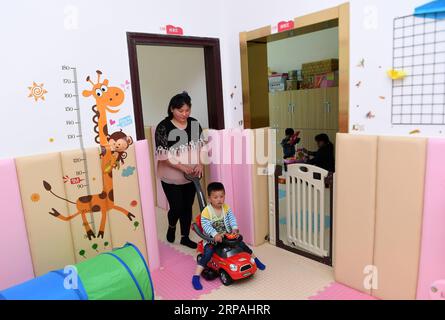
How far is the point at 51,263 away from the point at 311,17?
2.54 meters

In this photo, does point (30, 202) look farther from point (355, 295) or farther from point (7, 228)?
point (355, 295)

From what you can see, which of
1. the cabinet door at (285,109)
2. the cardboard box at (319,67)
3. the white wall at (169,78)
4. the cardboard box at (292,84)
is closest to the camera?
the white wall at (169,78)

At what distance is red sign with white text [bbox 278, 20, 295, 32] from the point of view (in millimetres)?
2799

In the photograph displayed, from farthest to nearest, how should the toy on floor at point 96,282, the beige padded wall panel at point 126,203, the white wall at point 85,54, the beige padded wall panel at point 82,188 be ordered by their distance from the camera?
the beige padded wall panel at point 126,203, the beige padded wall panel at point 82,188, the white wall at point 85,54, the toy on floor at point 96,282

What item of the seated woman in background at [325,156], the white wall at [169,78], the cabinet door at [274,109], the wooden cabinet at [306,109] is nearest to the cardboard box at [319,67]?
the wooden cabinet at [306,109]

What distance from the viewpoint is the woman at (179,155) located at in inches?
125

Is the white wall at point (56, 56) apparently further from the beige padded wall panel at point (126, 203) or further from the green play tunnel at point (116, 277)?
the green play tunnel at point (116, 277)

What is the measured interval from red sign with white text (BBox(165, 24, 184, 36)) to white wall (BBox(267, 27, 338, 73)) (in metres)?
3.14

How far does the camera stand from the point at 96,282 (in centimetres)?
196

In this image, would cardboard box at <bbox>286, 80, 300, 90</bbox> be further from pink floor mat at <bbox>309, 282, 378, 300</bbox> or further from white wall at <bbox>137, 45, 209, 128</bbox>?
pink floor mat at <bbox>309, 282, 378, 300</bbox>

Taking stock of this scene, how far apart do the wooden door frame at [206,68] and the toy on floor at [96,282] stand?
107cm

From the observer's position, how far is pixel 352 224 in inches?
98.8

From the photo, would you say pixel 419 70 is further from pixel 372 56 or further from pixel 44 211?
pixel 44 211
